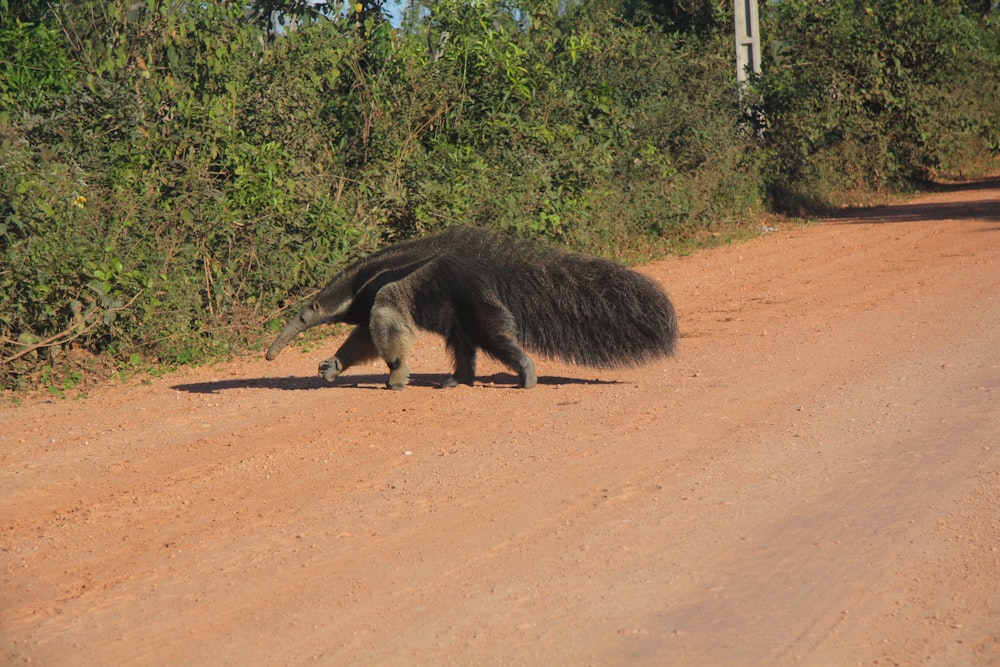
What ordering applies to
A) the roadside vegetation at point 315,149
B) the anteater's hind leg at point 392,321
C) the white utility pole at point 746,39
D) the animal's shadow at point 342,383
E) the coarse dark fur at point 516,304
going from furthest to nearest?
the white utility pole at point 746,39, the roadside vegetation at point 315,149, the animal's shadow at point 342,383, the anteater's hind leg at point 392,321, the coarse dark fur at point 516,304

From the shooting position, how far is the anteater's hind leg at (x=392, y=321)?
7.55 m

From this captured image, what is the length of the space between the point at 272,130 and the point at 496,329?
185 inches

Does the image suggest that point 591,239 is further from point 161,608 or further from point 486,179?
point 161,608

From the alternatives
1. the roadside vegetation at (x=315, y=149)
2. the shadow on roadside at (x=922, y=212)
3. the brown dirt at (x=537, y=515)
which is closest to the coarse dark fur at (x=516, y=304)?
the brown dirt at (x=537, y=515)

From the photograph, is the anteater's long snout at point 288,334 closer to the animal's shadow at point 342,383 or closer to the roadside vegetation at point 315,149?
the animal's shadow at point 342,383

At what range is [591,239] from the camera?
1371cm

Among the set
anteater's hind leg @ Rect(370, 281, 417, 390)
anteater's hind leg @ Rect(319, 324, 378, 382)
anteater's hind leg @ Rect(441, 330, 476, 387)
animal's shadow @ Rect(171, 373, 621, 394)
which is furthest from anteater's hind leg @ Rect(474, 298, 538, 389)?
anteater's hind leg @ Rect(319, 324, 378, 382)

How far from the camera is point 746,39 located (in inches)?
731

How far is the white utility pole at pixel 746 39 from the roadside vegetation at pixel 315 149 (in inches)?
11.8

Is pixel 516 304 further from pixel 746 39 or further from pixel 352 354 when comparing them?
pixel 746 39

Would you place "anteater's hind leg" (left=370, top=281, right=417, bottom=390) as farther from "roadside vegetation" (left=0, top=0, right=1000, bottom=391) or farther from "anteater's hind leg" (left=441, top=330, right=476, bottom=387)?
"roadside vegetation" (left=0, top=0, right=1000, bottom=391)

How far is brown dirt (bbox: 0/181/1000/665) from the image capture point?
3432 millimetres

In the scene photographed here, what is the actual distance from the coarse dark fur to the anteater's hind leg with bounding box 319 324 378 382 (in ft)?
1.12

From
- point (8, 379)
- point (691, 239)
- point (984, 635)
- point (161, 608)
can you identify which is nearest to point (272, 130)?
point (8, 379)
